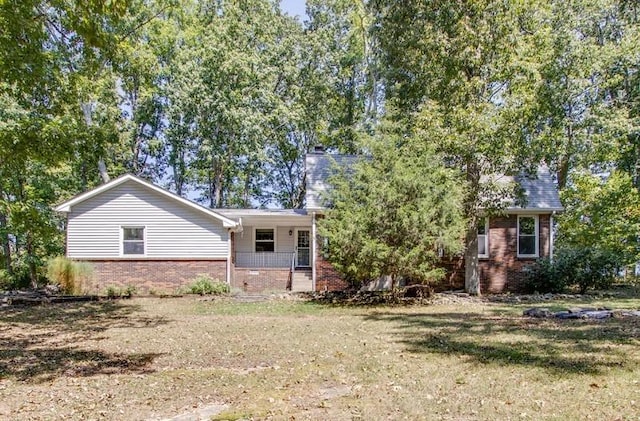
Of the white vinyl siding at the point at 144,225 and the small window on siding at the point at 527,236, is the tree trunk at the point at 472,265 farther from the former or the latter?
the white vinyl siding at the point at 144,225

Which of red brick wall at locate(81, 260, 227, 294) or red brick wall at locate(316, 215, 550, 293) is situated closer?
red brick wall at locate(81, 260, 227, 294)

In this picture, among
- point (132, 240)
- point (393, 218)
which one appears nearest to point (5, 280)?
point (132, 240)

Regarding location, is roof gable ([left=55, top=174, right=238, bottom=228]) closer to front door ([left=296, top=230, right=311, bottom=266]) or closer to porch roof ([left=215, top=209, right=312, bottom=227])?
porch roof ([left=215, top=209, right=312, bottom=227])

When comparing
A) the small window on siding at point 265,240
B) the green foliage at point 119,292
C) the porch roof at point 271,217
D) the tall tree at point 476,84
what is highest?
the tall tree at point 476,84

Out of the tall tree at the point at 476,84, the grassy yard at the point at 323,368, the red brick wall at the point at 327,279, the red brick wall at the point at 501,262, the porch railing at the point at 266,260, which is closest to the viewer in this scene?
the grassy yard at the point at 323,368

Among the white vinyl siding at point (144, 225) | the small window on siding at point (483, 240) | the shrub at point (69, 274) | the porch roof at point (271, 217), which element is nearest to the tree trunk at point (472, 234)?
the small window on siding at point (483, 240)

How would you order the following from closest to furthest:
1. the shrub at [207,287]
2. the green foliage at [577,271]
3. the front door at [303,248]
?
the shrub at [207,287] → the green foliage at [577,271] → the front door at [303,248]

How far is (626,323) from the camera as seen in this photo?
369 inches

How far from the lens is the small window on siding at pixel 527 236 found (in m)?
18.4

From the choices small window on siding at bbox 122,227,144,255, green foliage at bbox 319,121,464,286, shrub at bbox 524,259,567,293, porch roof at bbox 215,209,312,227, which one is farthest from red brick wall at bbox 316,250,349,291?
shrub at bbox 524,259,567,293

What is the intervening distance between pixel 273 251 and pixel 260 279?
7.43 ft

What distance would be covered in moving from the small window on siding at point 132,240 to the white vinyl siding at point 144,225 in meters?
0.15

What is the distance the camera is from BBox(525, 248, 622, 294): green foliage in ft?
55.2

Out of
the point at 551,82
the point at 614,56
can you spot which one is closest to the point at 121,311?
the point at 551,82
